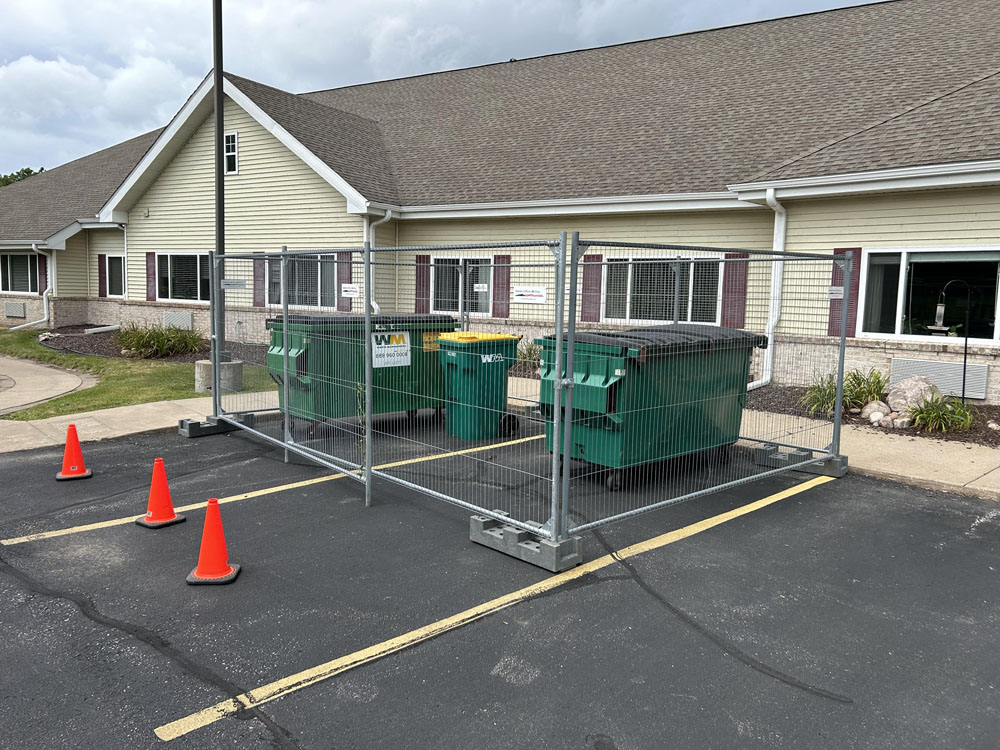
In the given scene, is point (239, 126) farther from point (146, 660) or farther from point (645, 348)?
point (146, 660)

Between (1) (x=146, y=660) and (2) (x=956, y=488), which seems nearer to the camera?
(1) (x=146, y=660)

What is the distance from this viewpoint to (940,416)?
9211 millimetres

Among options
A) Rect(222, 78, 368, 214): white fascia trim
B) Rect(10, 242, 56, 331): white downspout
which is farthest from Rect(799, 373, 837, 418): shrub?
Rect(10, 242, 56, 331): white downspout

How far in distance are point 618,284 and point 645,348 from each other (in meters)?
7.62

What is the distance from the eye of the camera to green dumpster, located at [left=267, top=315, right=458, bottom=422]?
718 cm

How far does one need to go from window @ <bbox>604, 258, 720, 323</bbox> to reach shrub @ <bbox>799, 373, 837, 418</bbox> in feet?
7.05

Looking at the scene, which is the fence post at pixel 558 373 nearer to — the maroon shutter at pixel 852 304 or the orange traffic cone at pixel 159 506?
the orange traffic cone at pixel 159 506

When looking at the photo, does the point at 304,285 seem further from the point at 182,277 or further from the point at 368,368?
the point at 182,277

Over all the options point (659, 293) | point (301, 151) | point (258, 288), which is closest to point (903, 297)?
point (659, 293)

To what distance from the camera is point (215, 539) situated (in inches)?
185

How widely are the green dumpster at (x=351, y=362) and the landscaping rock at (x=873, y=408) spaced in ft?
18.9

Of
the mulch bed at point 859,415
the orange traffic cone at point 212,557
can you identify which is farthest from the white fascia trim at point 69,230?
the mulch bed at point 859,415

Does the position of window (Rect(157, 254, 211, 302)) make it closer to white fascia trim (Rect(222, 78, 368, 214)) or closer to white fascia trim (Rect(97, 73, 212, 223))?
white fascia trim (Rect(97, 73, 212, 223))

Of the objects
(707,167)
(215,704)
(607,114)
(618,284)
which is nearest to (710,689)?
(215,704)
